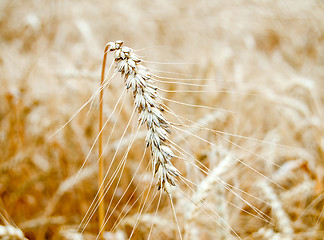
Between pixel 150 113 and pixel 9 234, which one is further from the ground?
pixel 150 113

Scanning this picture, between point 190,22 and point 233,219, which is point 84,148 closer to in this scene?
point 233,219

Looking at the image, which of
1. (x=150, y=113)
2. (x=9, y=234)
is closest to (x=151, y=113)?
(x=150, y=113)

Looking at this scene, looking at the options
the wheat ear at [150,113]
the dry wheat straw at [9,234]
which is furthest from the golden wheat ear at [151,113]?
the dry wheat straw at [9,234]

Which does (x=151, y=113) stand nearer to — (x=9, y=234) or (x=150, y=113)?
(x=150, y=113)

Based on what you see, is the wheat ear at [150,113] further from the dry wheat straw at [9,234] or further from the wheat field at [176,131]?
the dry wheat straw at [9,234]

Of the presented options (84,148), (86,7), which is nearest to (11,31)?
(86,7)

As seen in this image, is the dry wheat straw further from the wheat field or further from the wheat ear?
the wheat ear
